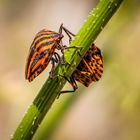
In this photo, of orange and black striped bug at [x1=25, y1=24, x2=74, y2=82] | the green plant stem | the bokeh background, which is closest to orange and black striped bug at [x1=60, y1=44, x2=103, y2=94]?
orange and black striped bug at [x1=25, y1=24, x2=74, y2=82]

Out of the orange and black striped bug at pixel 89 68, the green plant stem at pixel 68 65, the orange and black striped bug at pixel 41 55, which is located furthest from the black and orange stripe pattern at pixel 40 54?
the green plant stem at pixel 68 65

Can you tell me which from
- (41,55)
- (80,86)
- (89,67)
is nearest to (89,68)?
(89,67)

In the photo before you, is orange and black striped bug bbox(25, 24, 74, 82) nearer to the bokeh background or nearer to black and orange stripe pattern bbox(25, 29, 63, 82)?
black and orange stripe pattern bbox(25, 29, 63, 82)

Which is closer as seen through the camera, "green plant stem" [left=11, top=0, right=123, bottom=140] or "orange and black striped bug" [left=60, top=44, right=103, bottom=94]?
"green plant stem" [left=11, top=0, right=123, bottom=140]

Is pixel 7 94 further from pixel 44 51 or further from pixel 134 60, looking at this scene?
pixel 44 51

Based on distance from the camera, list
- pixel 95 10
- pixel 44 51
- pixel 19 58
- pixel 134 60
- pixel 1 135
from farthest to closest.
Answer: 1. pixel 19 58
2. pixel 1 135
3. pixel 134 60
4. pixel 44 51
5. pixel 95 10

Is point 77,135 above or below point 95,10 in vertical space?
below

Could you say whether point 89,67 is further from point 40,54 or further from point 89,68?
point 40,54

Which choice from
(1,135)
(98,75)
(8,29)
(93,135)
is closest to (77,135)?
(93,135)
